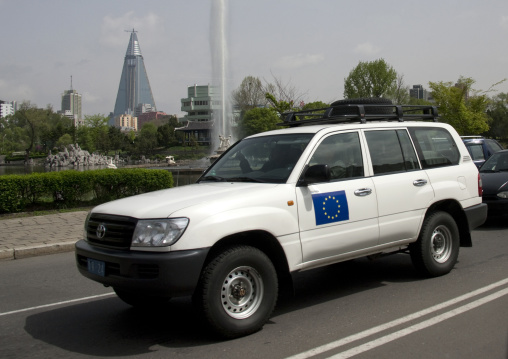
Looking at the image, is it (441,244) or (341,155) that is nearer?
(341,155)

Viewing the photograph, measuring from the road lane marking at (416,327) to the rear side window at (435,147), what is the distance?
68.7 inches

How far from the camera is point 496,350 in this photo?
4277mm

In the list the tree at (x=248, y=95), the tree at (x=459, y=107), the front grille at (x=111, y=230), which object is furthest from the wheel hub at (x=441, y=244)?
the tree at (x=248, y=95)

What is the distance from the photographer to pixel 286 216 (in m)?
5.00

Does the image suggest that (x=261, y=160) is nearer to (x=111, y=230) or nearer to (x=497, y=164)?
(x=111, y=230)

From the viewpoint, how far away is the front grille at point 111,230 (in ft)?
15.1

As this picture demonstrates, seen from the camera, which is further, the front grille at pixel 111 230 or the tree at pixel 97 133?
the tree at pixel 97 133

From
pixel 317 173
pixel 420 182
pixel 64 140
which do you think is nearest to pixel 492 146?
pixel 420 182

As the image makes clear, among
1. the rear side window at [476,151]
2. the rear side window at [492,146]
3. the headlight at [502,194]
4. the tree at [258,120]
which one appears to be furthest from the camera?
the tree at [258,120]

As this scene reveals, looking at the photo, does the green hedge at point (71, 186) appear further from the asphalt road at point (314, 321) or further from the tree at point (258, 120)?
the tree at point (258, 120)

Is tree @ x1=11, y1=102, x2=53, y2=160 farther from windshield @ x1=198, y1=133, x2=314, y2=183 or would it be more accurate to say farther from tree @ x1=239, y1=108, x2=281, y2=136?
windshield @ x1=198, y1=133, x2=314, y2=183

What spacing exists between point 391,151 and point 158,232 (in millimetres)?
3187

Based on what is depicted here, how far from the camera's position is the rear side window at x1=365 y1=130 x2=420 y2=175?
610 cm

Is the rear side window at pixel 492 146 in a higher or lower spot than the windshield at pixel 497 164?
higher
